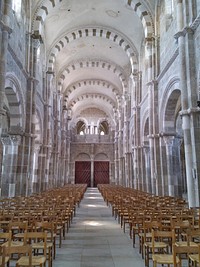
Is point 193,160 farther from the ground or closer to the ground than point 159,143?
closer to the ground

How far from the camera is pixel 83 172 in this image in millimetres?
46938

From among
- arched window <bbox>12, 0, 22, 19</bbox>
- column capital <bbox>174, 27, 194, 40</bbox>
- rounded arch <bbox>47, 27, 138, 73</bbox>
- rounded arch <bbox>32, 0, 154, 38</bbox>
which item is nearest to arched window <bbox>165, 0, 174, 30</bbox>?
rounded arch <bbox>32, 0, 154, 38</bbox>

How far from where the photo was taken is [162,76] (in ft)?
59.6

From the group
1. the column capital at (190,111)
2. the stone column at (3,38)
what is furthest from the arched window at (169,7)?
Result: the stone column at (3,38)

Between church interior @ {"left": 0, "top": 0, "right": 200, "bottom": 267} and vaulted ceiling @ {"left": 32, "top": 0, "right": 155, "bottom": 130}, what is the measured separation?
0.10m

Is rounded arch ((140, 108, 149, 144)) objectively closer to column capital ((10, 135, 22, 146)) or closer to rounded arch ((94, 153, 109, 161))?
column capital ((10, 135, 22, 146))

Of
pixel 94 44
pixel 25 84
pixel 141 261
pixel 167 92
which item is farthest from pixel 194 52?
pixel 94 44

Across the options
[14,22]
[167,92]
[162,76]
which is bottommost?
[167,92]

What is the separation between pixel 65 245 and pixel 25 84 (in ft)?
43.4

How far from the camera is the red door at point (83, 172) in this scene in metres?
46.7

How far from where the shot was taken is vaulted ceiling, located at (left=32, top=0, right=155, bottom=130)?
20434 mm

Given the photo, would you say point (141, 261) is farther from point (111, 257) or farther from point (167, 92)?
point (167, 92)

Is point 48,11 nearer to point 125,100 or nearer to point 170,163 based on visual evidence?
point 170,163

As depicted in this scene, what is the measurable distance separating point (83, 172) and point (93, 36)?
25738 millimetres
